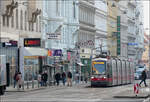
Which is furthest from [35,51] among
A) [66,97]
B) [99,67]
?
[66,97]

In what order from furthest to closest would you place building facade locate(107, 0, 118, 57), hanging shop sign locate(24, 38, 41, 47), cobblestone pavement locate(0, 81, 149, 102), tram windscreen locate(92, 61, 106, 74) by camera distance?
building facade locate(107, 0, 118, 57)
hanging shop sign locate(24, 38, 41, 47)
tram windscreen locate(92, 61, 106, 74)
cobblestone pavement locate(0, 81, 149, 102)

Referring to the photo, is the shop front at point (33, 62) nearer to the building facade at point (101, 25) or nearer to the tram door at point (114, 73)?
the tram door at point (114, 73)

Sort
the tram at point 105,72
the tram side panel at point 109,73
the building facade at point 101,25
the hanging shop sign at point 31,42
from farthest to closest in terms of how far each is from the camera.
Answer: the building facade at point 101,25 < the hanging shop sign at point 31,42 < the tram side panel at point 109,73 < the tram at point 105,72

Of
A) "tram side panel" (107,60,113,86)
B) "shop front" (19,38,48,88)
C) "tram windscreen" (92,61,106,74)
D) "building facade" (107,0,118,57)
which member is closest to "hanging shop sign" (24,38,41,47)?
"shop front" (19,38,48,88)

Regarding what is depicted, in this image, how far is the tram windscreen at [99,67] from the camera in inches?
2194

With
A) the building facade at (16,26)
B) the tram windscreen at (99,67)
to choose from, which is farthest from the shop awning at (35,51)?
the tram windscreen at (99,67)

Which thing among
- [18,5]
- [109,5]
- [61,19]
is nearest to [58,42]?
[61,19]

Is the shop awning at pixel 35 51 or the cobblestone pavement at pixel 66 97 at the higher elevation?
the shop awning at pixel 35 51

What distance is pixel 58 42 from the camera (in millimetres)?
78312

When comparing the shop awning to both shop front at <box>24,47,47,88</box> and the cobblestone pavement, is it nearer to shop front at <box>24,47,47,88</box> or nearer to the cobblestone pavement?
shop front at <box>24,47,47,88</box>

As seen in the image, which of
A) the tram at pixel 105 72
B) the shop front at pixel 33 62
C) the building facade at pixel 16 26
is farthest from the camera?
the shop front at pixel 33 62

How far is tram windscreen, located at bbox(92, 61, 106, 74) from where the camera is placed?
2194 inches

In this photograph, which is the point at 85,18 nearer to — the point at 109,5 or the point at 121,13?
the point at 109,5

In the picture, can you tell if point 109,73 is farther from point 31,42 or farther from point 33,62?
point 33,62
